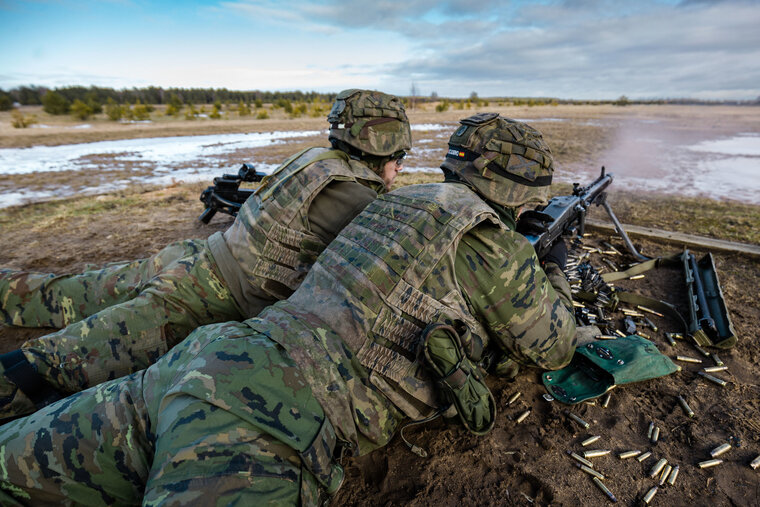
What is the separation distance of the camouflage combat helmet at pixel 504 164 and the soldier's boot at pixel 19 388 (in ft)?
10.7

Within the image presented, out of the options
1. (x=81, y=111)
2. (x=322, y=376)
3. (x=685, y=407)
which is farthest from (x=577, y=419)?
(x=81, y=111)

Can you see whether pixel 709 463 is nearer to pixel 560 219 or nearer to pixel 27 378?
pixel 560 219

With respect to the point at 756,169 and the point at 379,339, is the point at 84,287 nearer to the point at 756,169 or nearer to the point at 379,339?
the point at 379,339

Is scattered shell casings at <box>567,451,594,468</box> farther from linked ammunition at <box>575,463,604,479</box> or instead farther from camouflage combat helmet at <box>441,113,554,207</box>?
camouflage combat helmet at <box>441,113,554,207</box>

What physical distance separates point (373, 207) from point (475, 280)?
29.7 inches

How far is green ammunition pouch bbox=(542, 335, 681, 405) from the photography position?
116 inches

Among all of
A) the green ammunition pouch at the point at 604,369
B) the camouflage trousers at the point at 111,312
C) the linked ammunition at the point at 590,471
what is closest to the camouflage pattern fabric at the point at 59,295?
the camouflage trousers at the point at 111,312

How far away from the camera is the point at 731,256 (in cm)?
530

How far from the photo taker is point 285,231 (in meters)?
3.08

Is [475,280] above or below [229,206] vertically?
above

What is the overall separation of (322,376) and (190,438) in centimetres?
59

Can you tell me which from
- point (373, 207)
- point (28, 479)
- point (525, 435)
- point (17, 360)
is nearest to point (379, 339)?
point (373, 207)

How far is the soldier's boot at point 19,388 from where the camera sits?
2.61 metres

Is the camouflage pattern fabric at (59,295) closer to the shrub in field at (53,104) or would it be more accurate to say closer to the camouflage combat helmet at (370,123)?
the camouflage combat helmet at (370,123)
